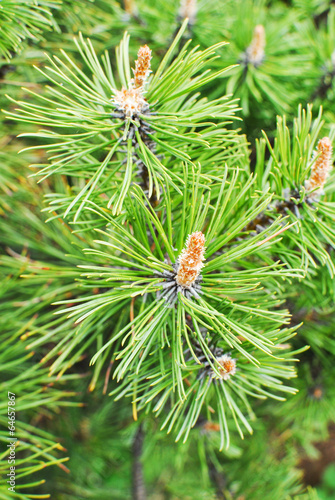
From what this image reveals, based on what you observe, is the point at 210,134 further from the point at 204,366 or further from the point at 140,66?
the point at 204,366

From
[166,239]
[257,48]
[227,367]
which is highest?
[257,48]

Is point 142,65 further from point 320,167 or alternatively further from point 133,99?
point 320,167

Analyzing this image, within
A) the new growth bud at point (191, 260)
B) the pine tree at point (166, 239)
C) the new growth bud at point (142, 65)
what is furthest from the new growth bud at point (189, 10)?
the new growth bud at point (191, 260)

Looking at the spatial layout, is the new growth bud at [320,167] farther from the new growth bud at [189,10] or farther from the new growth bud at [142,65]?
the new growth bud at [189,10]

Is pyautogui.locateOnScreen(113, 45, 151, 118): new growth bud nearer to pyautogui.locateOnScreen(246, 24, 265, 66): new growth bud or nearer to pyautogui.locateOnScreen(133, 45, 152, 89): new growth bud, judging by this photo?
pyautogui.locateOnScreen(133, 45, 152, 89): new growth bud

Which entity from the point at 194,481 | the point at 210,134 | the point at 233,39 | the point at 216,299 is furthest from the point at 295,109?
the point at 194,481

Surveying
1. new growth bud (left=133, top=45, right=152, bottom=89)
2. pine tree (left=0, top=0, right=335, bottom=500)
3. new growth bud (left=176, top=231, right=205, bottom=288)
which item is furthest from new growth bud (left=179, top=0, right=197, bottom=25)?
new growth bud (left=176, top=231, right=205, bottom=288)

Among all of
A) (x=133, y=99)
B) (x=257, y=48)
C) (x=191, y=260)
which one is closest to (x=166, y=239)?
(x=191, y=260)

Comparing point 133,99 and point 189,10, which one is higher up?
point 189,10
